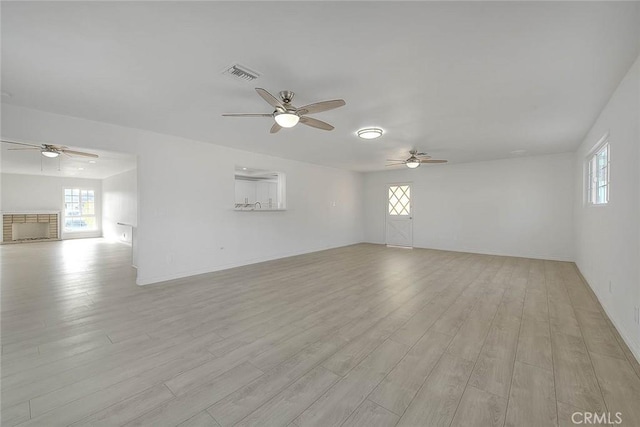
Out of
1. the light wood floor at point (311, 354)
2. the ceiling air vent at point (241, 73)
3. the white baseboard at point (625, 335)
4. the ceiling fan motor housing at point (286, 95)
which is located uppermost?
the ceiling air vent at point (241, 73)

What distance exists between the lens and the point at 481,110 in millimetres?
3285

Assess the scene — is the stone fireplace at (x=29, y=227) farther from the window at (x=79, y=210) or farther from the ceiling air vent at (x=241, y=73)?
the ceiling air vent at (x=241, y=73)

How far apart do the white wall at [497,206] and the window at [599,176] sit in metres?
1.80

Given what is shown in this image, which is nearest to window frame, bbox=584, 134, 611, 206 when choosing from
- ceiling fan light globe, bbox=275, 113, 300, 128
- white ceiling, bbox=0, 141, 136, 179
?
ceiling fan light globe, bbox=275, 113, 300, 128

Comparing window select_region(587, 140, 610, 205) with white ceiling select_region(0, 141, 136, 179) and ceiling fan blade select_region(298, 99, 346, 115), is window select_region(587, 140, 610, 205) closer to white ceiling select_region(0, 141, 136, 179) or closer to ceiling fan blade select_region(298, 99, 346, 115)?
ceiling fan blade select_region(298, 99, 346, 115)

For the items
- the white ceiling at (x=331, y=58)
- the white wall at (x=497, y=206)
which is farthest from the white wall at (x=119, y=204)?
the white wall at (x=497, y=206)

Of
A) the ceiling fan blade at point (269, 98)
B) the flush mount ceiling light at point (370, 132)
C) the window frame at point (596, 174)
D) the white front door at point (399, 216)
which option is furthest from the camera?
the white front door at point (399, 216)

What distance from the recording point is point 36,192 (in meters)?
9.92

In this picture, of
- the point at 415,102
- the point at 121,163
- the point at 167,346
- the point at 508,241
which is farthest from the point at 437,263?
the point at 121,163

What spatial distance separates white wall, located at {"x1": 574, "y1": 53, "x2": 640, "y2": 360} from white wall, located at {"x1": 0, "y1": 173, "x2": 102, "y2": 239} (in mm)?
15194

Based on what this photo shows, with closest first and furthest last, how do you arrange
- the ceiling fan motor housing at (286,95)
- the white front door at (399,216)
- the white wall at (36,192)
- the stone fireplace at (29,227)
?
the ceiling fan motor housing at (286,95), the white front door at (399,216), the stone fireplace at (29,227), the white wall at (36,192)

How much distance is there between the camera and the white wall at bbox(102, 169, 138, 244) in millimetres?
8531

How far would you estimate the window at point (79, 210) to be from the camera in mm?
10516

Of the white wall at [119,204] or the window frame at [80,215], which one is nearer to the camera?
the white wall at [119,204]
